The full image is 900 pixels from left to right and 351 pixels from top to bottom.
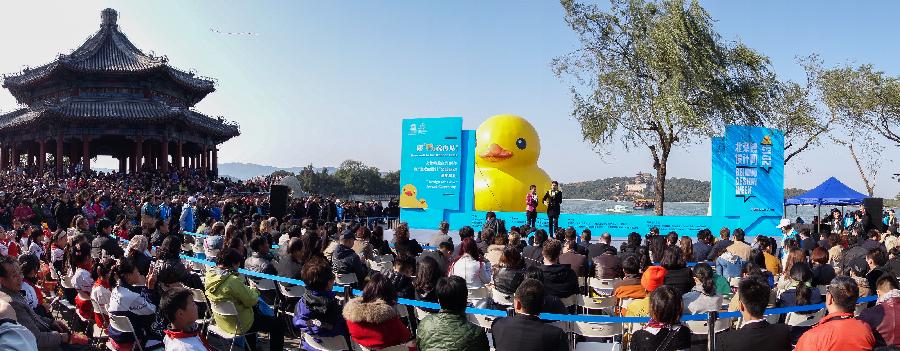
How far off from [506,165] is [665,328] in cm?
1897

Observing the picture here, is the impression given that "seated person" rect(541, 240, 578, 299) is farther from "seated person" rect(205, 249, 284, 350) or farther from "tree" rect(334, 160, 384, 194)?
"tree" rect(334, 160, 384, 194)

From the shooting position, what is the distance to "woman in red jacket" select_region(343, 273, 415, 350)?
4578 millimetres

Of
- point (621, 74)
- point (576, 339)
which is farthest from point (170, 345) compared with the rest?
point (621, 74)

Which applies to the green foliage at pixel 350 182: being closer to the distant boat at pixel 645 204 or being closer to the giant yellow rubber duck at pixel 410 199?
the distant boat at pixel 645 204

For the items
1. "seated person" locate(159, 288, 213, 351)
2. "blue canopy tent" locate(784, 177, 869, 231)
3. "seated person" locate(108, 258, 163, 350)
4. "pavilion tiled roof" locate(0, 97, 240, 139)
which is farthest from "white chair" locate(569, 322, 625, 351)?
"pavilion tiled roof" locate(0, 97, 240, 139)

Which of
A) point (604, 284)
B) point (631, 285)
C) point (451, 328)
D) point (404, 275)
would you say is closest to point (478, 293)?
point (404, 275)

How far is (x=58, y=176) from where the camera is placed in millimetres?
33344

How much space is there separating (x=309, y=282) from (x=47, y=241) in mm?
7324

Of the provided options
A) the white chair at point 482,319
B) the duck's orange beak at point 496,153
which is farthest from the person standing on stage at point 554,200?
the white chair at point 482,319

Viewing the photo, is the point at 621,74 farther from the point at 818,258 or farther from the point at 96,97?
the point at 96,97

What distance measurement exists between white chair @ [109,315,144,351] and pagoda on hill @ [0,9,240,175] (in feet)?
109

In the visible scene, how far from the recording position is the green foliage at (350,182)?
2798 inches

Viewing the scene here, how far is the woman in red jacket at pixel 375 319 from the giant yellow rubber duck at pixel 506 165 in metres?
17.7

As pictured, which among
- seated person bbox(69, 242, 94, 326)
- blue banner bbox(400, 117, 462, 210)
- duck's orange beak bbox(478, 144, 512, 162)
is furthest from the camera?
duck's orange beak bbox(478, 144, 512, 162)
